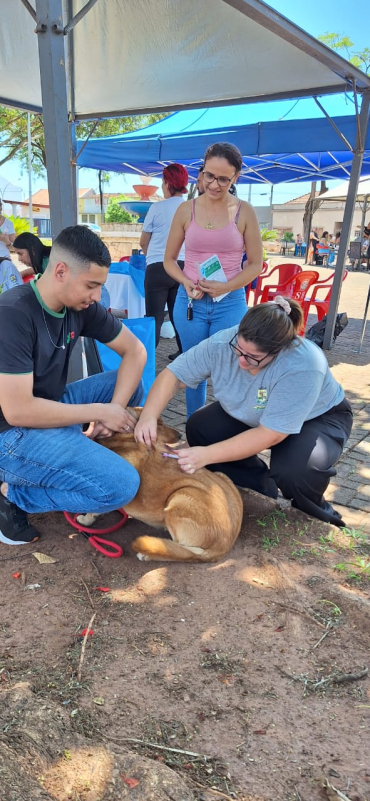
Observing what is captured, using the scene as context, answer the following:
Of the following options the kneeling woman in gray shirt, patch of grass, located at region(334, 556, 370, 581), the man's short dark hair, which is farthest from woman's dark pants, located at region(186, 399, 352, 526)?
the man's short dark hair

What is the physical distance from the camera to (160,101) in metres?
7.98

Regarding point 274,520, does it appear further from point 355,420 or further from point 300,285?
point 300,285

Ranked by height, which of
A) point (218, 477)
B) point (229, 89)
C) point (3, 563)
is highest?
point (229, 89)

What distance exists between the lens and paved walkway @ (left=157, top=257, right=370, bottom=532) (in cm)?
375

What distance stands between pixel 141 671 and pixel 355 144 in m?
7.65

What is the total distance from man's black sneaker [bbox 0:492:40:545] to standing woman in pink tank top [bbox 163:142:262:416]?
1718 millimetres

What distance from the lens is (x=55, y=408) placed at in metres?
2.68

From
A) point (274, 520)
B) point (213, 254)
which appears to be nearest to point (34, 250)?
point (213, 254)

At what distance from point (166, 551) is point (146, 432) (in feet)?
2.17

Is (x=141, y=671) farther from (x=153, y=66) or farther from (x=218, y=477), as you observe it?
(x=153, y=66)

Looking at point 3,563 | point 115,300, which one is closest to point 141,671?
point 3,563

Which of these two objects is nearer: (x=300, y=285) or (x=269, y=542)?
(x=269, y=542)

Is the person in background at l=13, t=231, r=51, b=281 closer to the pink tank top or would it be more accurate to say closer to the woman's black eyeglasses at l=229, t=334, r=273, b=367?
the pink tank top

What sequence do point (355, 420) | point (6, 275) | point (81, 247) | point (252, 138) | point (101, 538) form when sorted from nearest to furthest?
point (81, 247) < point (101, 538) < point (6, 275) < point (355, 420) < point (252, 138)
